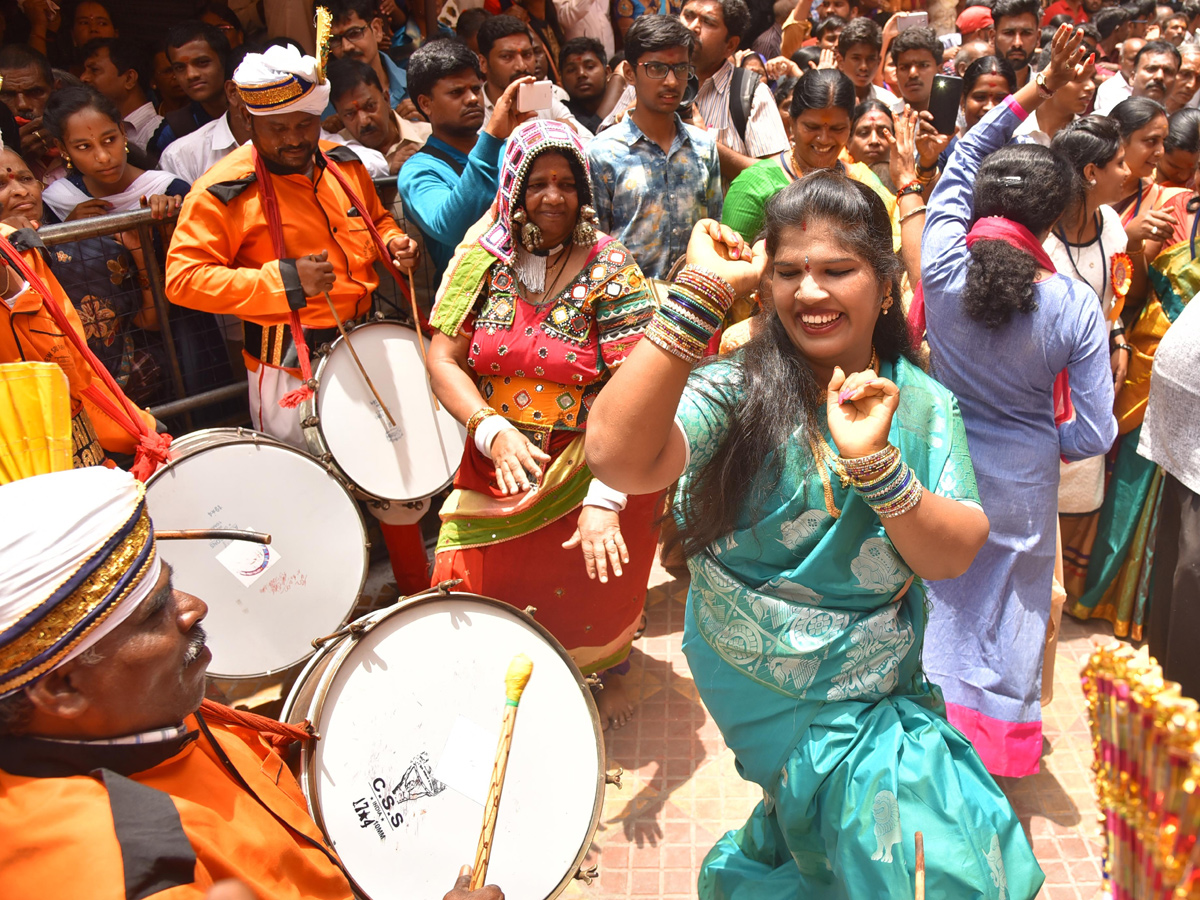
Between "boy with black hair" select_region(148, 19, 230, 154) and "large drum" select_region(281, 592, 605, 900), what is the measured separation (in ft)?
11.9

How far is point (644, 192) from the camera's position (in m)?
4.17

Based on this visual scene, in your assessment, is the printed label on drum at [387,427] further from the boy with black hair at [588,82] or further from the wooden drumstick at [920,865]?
the boy with black hair at [588,82]

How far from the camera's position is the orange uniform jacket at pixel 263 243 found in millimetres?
3443

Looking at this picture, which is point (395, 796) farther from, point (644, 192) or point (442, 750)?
point (644, 192)

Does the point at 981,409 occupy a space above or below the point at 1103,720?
Result: below

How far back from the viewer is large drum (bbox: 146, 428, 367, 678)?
10.0 feet

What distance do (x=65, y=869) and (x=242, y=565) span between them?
1.84m

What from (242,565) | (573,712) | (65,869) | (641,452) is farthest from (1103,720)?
(242,565)

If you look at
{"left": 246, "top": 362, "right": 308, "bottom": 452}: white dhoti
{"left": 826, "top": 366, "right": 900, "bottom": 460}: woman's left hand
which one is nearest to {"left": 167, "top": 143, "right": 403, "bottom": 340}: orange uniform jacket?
{"left": 246, "top": 362, "right": 308, "bottom": 452}: white dhoti

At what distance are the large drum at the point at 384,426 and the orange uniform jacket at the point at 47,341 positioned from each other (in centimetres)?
67

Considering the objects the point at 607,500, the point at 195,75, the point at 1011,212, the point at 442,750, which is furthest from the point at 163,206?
the point at 1011,212

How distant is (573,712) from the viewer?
2516 millimetres

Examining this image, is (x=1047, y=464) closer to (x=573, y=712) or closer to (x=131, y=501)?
(x=573, y=712)

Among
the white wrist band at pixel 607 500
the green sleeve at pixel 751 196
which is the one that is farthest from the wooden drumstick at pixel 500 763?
the green sleeve at pixel 751 196
